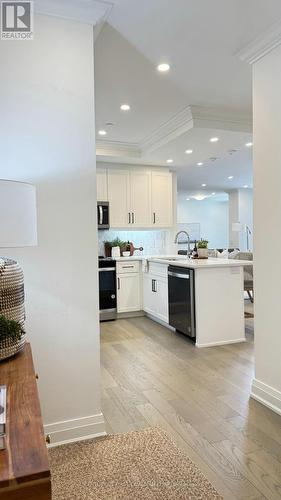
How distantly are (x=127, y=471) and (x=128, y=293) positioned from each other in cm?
374

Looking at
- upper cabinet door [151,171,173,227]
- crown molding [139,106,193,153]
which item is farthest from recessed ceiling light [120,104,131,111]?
upper cabinet door [151,171,173,227]

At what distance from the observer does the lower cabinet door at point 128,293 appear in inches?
216

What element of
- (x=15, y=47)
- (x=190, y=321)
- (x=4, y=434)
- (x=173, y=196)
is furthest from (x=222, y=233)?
(x=4, y=434)

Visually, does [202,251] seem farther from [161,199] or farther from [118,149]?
[118,149]

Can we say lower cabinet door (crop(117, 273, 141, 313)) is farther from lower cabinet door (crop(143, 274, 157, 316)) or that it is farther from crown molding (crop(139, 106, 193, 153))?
crown molding (crop(139, 106, 193, 153))

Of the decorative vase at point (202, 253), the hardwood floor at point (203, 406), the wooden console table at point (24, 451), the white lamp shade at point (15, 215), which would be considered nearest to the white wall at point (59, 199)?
the hardwood floor at point (203, 406)

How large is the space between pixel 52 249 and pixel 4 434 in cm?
134

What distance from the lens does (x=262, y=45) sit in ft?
8.49

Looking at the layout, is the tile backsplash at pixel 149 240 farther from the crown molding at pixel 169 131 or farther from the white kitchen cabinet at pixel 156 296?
the crown molding at pixel 169 131

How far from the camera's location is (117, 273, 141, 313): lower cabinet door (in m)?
5.48

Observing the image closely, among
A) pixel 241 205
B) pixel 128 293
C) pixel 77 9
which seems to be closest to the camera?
pixel 77 9

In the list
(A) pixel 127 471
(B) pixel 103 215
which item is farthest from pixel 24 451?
(B) pixel 103 215

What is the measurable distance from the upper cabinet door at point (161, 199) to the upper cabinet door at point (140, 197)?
0.10 meters

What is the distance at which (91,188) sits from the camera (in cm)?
221
